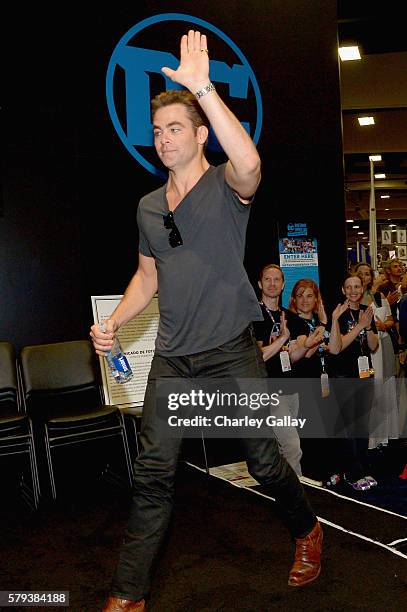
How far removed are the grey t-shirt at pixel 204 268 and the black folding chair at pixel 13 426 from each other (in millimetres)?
1929

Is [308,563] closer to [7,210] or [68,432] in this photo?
[68,432]

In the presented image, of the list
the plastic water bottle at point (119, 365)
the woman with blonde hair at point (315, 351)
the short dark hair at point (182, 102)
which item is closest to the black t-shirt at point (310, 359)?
the woman with blonde hair at point (315, 351)

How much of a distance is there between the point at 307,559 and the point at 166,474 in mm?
734

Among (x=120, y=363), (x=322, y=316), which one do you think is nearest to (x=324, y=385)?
(x=322, y=316)

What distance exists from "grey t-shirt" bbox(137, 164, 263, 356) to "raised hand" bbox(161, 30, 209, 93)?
0.35 meters

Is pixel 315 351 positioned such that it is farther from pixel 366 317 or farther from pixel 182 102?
pixel 182 102

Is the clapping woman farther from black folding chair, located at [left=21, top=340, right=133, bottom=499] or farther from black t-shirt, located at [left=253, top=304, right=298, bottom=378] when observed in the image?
black folding chair, located at [left=21, top=340, right=133, bottom=499]

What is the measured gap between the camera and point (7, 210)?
437 cm

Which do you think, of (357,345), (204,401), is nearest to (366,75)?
(357,345)

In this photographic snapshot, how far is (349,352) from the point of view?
4.49 meters

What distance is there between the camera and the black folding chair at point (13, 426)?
3.86 m

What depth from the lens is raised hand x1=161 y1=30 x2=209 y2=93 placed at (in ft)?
6.37

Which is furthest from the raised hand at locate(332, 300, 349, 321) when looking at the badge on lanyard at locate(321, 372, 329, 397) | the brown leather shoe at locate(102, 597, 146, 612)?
the brown leather shoe at locate(102, 597, 146, 612)

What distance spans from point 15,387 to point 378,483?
2.48 meters
